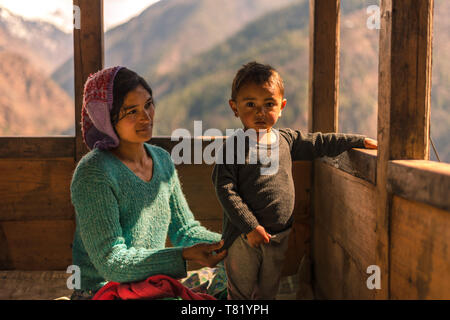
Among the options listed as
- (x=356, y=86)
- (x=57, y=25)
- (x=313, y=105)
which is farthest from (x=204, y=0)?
(x=313, y=105)

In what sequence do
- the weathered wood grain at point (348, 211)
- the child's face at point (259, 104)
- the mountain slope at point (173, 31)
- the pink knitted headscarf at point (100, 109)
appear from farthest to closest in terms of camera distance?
the mountain slope at point (173, 31), the child's face at point (259, 104), the weathered wood grain at point (348, 211), the pink knitted headscarf at point (100, 109)

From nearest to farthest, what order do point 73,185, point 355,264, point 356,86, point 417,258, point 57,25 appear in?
point 417,258, point 73,185, point 355,264, point 356,86, point 57,25

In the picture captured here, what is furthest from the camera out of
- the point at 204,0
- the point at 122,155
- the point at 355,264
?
the point at 204,0

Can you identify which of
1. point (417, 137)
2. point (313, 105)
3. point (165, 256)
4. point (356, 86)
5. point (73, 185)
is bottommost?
point (165, 256)

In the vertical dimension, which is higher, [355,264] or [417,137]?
[417,137]

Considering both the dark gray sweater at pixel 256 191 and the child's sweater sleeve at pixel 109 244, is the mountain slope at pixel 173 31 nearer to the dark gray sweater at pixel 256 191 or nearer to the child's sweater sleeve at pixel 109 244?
the dark gray sweater at pixel 256 191

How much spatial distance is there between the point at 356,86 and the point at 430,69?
37487 mm

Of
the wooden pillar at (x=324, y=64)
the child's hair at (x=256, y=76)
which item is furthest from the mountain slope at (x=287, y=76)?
the child's hair at (x=256, y=76)

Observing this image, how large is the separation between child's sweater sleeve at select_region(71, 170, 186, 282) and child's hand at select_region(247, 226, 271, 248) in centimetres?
38

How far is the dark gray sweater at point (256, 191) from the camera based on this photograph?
1905 millimetres

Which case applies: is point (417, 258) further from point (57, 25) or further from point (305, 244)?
point (57, 25)

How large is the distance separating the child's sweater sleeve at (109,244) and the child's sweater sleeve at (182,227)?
39cm

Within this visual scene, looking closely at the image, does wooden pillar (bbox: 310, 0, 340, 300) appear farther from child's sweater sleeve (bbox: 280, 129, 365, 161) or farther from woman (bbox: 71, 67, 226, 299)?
woman (bbox: 71, 67, 226, 299)
